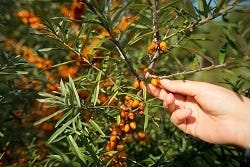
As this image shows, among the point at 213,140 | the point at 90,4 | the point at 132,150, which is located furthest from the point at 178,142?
the point at 90,4

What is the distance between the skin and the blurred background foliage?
0.21 feet

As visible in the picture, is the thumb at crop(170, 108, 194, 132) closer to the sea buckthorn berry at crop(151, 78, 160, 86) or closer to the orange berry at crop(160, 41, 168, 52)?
the sea buckthorn berry at crop(151, 78, 160, 86)

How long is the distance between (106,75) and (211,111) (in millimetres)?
458

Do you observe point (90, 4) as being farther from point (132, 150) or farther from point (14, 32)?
point (14, 32)

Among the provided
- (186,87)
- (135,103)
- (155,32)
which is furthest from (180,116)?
(155,32)

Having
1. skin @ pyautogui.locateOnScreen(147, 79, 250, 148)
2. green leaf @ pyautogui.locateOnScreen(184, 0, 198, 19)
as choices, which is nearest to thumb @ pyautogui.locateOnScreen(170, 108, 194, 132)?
skin @ pyautogui.locateOnScreen(147, 79, 250, 148)

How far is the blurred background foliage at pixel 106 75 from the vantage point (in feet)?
4.03

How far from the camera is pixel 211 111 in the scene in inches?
59.2

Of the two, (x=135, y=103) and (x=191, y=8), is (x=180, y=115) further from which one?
(x=191, y=8)

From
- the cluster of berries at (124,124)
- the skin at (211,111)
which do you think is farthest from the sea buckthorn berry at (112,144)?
the skin at (211,111)

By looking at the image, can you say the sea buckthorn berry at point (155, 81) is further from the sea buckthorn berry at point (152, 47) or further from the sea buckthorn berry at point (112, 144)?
the sea buckthorn berry at point (112, 144)

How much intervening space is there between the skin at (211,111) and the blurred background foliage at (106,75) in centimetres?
6

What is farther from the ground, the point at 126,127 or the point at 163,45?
the point at 163,45

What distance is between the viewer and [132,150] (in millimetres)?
2154
